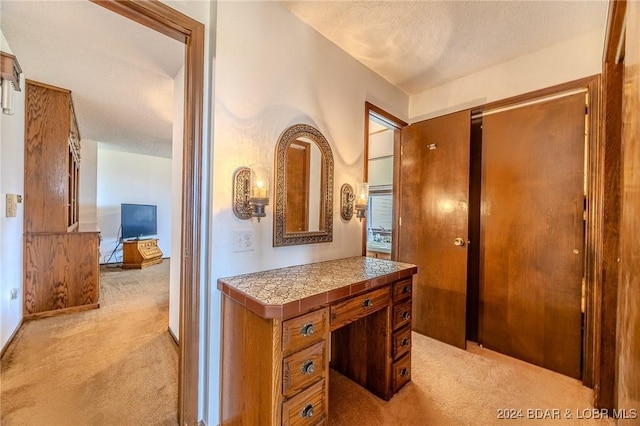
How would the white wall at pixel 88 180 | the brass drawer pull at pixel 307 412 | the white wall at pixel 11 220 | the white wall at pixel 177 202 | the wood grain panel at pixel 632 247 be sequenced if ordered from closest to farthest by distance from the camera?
the wood grain panel at pixel 632 247 → the brass drawer pull at pixel 307 412 → the white wall at pixel 11 220 → the white wall at pixel 177 202 → the white wall at pixel 88 180

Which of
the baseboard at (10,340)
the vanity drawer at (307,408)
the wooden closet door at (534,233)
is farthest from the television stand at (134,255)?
the wooden closet door at (534,233)

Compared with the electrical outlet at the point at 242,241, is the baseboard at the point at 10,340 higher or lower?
lower

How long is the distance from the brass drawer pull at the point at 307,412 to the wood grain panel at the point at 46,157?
11.2 feet

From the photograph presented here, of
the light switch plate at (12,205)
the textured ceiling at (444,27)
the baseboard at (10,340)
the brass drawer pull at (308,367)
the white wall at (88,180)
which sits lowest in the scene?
the baseboard at (10,340)

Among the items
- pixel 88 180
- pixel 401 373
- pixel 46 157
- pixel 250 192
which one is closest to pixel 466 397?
pixel 401 373

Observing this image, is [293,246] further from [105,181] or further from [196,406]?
[105,181]

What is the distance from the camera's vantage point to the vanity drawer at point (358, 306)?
137cm

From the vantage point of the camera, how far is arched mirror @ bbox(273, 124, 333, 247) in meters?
1.73

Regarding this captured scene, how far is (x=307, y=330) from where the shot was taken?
1226 millimetres

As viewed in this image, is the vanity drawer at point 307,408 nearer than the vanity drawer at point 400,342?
Yes

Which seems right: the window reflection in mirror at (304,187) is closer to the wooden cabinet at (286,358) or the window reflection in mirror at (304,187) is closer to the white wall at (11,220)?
the wooden cabinet at (286,358)

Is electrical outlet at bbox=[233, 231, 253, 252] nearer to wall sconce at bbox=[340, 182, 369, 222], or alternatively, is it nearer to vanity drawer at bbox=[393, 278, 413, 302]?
wall sconce at bbox=[340, 182, 369, 222]

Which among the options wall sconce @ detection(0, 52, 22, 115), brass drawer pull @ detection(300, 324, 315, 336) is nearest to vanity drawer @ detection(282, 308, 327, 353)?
brass drawer pull @ detection(300, 324, 315, 336)

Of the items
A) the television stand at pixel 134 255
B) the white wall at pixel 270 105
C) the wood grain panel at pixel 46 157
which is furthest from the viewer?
the television stand at pixel 134 255
